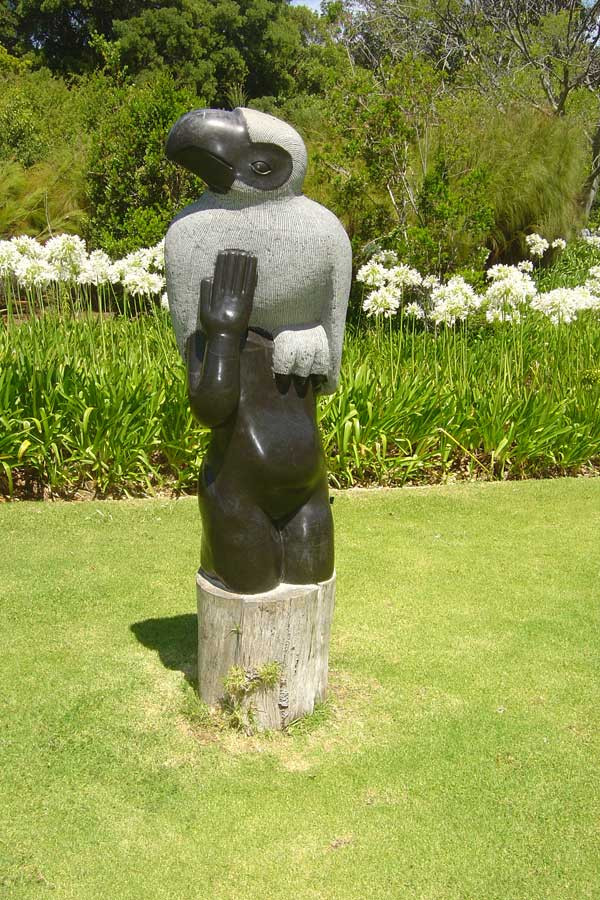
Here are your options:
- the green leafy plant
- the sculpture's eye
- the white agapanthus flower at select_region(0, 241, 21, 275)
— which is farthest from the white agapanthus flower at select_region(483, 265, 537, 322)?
the green leafy plant

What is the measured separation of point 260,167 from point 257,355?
65cm

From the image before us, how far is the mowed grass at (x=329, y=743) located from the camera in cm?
266

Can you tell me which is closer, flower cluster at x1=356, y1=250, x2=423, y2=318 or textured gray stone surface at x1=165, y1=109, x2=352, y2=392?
textured gray stone surface at x1=165, y1=109, x2=352, y2=392

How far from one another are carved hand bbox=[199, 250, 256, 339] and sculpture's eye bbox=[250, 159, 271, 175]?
0.27 m

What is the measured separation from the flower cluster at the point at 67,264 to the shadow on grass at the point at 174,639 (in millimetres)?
2839

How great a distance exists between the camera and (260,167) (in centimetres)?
285

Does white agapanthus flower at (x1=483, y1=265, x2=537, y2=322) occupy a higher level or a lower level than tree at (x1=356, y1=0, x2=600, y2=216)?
lower

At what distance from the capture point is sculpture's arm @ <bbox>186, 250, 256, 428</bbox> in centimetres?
288

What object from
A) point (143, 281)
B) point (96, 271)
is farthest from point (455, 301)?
point (96, 271)

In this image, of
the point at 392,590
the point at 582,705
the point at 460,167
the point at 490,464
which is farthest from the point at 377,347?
the point at 460,167

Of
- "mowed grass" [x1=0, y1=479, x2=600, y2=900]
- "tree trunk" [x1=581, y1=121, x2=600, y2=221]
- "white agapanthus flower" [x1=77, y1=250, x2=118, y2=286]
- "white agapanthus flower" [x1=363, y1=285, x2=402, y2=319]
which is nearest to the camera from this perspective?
"mowed grass" [x1=0, y1=479, x2=600, y2=900]

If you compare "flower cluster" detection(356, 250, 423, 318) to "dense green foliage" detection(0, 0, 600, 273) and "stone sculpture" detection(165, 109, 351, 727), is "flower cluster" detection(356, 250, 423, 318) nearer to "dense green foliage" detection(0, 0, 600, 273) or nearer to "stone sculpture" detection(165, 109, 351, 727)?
"dense green foliage" detection(0, 0, 600, 273)

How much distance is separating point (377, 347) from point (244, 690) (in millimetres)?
4771

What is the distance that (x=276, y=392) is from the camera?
3.11 metres
